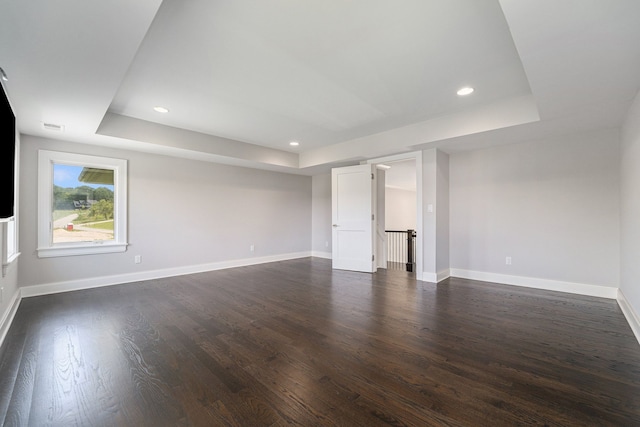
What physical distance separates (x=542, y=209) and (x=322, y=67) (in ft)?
13.1

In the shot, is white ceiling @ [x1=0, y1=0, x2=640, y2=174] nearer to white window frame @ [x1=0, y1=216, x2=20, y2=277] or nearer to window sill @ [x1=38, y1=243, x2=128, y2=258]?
white window frame @ [x1=0, y1=216, x2=20, y2=277]

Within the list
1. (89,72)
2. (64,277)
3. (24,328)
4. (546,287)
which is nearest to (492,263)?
(546,287)

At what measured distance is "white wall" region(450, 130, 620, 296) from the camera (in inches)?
149

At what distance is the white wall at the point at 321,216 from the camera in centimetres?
748

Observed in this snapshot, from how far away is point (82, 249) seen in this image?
14.1 ft

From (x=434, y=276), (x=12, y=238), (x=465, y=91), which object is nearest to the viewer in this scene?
(x=465, y=91)

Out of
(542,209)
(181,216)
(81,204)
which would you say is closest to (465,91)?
(542,209)

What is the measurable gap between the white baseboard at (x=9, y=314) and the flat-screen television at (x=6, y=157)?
1247 mm

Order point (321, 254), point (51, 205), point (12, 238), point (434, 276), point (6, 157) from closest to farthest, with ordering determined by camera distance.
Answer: point (6, 157), point (12, 238), point (51, 205), point (434, 276), point (321, 254)

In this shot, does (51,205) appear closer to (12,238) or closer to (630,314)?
(12,238)

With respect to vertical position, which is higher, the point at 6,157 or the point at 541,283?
the point at 6,157

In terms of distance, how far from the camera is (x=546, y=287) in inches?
164

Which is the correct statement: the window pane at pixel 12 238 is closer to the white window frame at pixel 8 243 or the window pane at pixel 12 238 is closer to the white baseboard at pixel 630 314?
the white window frame at pixel 8 243

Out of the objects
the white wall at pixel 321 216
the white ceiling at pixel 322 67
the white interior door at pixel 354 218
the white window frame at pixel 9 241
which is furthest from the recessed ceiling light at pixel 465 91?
the white window frame at pixel 9 241
